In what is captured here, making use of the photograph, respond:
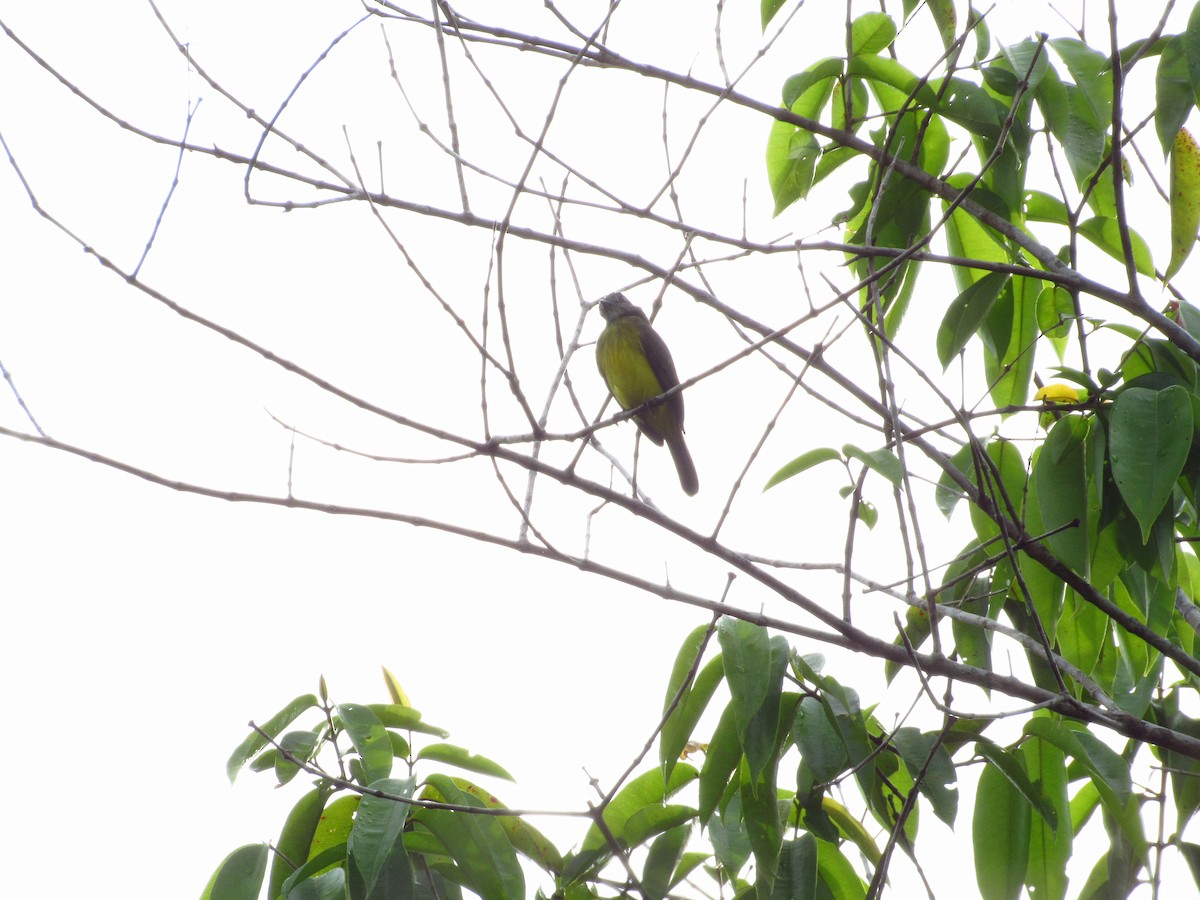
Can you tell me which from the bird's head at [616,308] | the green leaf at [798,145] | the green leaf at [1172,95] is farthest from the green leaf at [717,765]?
the bird's head at [616,308]

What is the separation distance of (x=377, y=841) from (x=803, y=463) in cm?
120

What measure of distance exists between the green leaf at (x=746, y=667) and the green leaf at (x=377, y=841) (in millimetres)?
677

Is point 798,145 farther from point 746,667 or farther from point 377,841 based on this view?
point 377,841

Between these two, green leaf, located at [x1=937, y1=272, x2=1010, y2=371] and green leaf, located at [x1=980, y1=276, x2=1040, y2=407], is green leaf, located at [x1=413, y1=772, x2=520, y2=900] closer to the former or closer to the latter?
green leaf, located at [x1=937, y1=272, x2=1010, y2=371]

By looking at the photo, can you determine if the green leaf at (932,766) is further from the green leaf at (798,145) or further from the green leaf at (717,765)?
the green leaf at (798,145)

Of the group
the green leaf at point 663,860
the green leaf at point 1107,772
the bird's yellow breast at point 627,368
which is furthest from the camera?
the bird's yellow breast at point 627,368

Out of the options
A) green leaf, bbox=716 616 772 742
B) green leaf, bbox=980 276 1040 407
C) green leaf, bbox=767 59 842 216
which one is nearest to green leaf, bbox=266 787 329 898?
green leaf, bbox=716 616 772 742

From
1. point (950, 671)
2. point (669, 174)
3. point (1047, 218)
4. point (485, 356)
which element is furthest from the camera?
point (1047, 218)

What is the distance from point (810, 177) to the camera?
3.17 metres

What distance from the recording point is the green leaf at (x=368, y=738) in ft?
8.00

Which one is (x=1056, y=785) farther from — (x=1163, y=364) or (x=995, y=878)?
(x=1163, y=364)

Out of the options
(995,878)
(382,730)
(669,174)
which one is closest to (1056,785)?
(995,878)

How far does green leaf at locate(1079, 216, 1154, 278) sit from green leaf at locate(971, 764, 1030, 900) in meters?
1.39

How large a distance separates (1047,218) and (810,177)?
643 millimetres
